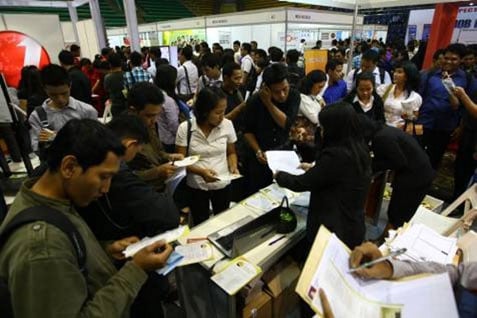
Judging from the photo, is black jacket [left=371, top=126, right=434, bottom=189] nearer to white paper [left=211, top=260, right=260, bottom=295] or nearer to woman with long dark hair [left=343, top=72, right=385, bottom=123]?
woman with long dark hair [left=343, top=72, right=385, bottom=123]

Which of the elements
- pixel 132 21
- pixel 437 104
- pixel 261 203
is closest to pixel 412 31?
pixel 437 104

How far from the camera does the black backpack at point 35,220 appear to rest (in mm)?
755

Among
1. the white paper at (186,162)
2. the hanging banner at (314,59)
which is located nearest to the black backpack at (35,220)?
the white paper at (186,162)

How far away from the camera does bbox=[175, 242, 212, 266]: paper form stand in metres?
1.46

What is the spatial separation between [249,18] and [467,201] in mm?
6821

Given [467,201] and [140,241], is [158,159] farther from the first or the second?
[467,201]

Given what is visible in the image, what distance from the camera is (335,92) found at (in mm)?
3889

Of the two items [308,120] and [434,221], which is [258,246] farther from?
[308,120]

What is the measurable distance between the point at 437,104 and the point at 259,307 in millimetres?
2841

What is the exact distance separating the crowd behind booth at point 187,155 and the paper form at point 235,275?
353mm

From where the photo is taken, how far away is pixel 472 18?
5477mm

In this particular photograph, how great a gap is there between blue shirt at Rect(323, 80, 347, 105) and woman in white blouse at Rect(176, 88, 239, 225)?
6.86 ft

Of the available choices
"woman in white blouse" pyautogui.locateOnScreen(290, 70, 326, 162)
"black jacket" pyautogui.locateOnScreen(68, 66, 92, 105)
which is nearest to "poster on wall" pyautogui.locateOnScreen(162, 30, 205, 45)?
"black jacket" pyautogui.locateOnScreen(68, 66, 92, 105)

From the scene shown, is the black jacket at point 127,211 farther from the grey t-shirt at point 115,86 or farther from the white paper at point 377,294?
the grey t-shirt at point 115,86
